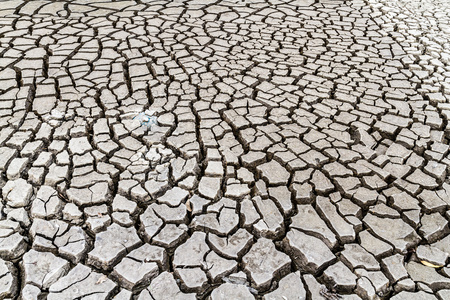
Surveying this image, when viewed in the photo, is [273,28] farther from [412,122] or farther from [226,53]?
[412,122]

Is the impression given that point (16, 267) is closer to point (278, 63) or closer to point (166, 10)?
point (278, 63)

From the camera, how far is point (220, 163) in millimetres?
2576

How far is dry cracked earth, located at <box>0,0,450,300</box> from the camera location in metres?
1.92

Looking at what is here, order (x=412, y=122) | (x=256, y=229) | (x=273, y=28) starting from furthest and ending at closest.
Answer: (x=273, y=28), (x=412, y=122), (x=256, y=229)

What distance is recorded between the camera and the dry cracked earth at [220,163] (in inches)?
75.5

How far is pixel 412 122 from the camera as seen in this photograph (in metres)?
3.03

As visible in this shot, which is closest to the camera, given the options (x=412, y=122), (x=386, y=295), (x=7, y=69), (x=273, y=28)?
(x=386, y=295)

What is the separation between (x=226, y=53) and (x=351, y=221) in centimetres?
238

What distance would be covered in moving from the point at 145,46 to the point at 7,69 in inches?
52.0

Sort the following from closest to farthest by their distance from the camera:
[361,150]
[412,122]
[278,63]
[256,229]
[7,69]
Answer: [256,229], [361,150], [412,122], [7,69], [278,63]

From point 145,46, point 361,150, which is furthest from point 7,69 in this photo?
point 361,150

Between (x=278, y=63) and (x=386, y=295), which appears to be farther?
(x=278, y=63)

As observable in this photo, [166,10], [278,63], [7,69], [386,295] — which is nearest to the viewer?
Answer: [386,295]

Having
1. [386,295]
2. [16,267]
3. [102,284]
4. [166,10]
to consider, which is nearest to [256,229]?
[386,295]
